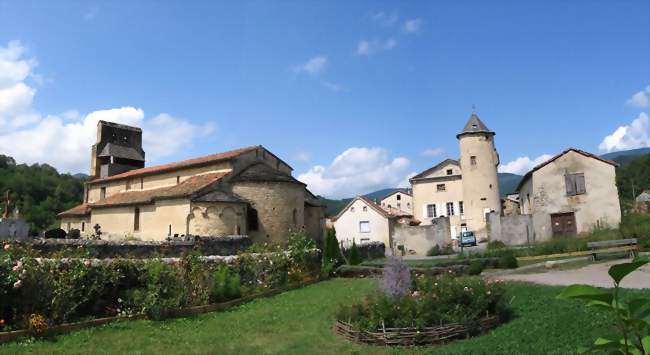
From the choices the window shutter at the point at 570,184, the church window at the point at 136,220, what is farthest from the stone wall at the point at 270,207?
the window shutter at the point at 570,184

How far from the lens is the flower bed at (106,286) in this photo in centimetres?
910

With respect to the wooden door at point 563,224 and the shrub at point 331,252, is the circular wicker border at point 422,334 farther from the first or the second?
the wooden door at point 563,224

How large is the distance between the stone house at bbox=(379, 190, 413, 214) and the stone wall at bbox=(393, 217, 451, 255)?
23.4m

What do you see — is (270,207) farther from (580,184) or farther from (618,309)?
(618,309)

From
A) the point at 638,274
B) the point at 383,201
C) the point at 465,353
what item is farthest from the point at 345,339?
the point at 383,201

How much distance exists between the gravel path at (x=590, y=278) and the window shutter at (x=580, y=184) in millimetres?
14818

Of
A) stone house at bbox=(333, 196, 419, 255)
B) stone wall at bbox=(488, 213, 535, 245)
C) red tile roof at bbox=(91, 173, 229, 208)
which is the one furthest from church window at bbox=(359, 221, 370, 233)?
red tile roof at bbox=(91, 173, 229, 208)

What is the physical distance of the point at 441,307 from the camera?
354 inches

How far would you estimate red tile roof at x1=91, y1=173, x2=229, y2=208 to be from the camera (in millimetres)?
29109

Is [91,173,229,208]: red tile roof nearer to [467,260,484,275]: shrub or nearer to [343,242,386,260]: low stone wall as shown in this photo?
[343,242,386,260]: low stone wall

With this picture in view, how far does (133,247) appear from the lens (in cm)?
1761

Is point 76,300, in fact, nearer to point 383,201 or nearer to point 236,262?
point 236,262

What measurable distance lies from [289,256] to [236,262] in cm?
305

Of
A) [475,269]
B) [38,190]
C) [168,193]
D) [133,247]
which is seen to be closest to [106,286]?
[133,247]
